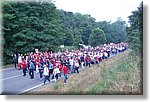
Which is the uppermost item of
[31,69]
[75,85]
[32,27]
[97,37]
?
[32,27]

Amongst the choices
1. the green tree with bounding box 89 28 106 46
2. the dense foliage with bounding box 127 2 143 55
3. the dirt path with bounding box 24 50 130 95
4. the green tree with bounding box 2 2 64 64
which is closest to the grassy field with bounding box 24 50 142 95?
the dirt path with bounding box 24 50 130 95

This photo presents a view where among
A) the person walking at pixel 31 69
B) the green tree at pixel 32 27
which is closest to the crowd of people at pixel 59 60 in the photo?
the person walking at pixel 31 69

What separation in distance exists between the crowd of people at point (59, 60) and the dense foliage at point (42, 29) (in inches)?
2.9

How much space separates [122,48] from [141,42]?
0.22m

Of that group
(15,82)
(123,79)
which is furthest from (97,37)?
(15,82)

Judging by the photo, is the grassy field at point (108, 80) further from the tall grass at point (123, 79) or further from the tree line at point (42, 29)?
the tree line at point (42, 29)

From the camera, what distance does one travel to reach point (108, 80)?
411 cm

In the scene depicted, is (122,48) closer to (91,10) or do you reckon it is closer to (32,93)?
(91,10)

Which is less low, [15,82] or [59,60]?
[59,60]

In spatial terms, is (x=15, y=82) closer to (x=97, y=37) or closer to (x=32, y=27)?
(x=32, y=27)

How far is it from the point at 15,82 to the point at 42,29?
674mm

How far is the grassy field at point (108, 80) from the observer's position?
13.3 feet

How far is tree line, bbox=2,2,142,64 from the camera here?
4.18 metres

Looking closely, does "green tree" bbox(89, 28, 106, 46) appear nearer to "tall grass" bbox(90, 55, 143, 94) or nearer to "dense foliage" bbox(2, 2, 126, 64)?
"dense foliage" bbox(2, 2, 126, 64)
